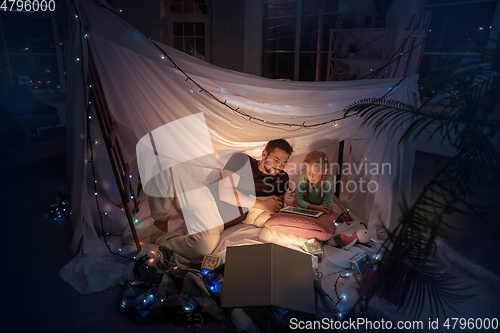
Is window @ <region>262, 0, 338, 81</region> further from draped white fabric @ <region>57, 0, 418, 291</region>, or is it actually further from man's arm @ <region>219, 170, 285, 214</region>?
man's arm @ <region>219, 170, 285, 214</region>

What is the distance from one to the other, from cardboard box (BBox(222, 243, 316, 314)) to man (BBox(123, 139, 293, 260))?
0.42 m

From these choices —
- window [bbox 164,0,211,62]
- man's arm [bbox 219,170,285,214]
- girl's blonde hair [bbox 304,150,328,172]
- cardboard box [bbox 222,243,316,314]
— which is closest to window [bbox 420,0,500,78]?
girl's blonde hair [bbox 304,150,328,172]

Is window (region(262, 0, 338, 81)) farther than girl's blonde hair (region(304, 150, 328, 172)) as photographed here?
Yes

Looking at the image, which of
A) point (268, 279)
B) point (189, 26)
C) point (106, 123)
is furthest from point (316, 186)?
point (189, 26)

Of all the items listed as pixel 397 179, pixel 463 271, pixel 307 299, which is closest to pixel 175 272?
pixel 307 299

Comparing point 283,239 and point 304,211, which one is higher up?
point 304,211

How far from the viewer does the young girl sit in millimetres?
2482

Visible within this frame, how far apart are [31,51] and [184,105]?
4534 mm

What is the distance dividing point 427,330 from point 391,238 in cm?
90

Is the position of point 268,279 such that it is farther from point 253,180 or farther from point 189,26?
point 189,26

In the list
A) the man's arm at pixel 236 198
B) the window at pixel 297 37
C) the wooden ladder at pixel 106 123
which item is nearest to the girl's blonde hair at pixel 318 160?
the man's arm at pixel 236 198

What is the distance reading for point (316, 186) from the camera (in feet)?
8.49

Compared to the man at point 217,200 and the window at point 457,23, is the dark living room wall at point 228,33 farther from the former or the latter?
the man at point 217,200

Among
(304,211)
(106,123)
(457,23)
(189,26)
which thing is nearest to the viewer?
(106,123)
